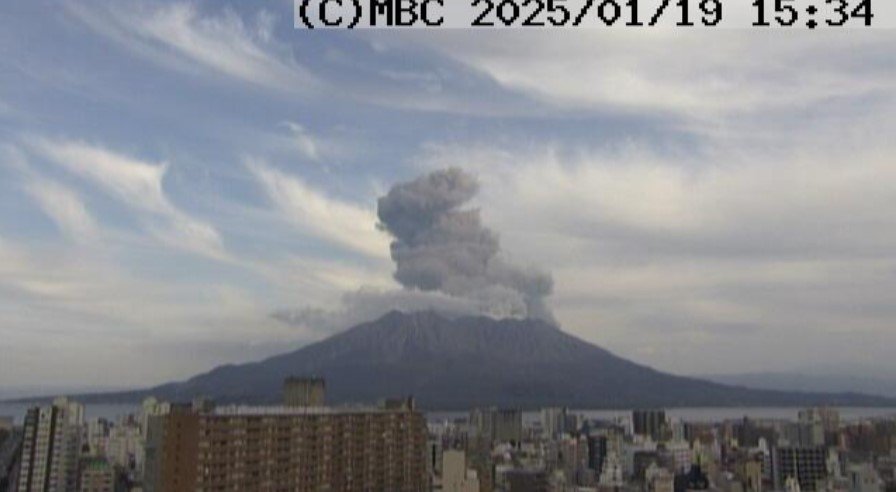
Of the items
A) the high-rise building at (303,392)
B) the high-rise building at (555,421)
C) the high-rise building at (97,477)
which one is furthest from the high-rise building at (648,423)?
the high-rise building at (97,477)

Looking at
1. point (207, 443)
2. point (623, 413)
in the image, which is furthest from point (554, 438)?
point (207, 443)

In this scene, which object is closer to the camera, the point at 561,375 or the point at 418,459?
the point at 418,459

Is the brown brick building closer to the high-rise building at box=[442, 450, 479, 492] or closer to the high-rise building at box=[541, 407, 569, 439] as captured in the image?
the high-rise building at box=[442, 450, 479, 492]

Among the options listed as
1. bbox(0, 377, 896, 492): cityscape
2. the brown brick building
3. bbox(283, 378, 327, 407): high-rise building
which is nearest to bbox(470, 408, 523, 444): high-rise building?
bbox(0, 377, 896, 492): cityscape

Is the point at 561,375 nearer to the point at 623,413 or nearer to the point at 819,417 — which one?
the point at 623,413

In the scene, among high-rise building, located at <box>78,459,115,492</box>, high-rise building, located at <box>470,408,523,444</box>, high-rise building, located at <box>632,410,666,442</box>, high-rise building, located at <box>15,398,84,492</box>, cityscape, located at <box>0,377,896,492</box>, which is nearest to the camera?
cityscape, located at <box>0,377,896,492</box>

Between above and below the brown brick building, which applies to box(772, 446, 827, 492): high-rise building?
below

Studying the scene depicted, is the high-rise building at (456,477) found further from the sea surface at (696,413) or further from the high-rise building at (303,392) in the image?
the sea surface at (696,413)
